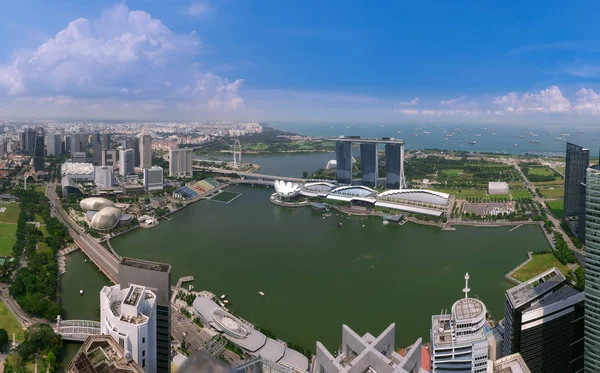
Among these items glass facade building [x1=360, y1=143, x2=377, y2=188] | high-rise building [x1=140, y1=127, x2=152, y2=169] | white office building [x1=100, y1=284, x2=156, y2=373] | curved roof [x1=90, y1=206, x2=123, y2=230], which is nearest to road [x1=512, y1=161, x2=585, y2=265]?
glass facade building [x1=360, y1=143, x2=377, y2=188]

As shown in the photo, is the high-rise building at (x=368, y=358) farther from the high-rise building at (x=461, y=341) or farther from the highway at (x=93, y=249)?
the highway at (x=93, y=249)

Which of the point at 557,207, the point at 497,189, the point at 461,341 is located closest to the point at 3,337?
the point at 461,341

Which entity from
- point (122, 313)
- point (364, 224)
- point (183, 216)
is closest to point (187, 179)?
point (183, 216)

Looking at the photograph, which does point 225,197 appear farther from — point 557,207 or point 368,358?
point 368,358

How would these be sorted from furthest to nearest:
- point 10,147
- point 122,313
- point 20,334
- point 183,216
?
point 10,147
point 183,216
point 20,334
point 122,313

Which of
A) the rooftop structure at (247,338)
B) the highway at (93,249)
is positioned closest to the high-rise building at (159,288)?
the rooftop structure at (247,338)

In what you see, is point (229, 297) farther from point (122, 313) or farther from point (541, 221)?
point (541, 221)

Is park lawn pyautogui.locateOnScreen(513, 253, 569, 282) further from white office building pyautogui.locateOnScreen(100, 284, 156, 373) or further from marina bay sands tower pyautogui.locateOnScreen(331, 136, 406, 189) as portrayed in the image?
marina bay sands tower pyautogui.locateOnScreen(331, 136, 406, 189)
